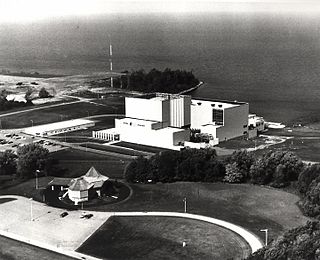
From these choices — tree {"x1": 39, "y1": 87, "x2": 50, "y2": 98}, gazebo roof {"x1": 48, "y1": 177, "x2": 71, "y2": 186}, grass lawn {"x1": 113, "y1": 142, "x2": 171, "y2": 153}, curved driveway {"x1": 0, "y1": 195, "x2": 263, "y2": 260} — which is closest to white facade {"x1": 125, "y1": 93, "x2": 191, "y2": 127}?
grass lawn {"x1": 113, "y1": 142, "x2": 171, "y2": 153}

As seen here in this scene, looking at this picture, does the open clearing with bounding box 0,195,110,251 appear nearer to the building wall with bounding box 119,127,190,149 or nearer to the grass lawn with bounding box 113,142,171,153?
the grass lawn with bounding box 113,142,171,153

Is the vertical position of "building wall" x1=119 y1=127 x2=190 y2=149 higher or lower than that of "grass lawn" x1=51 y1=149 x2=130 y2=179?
higher

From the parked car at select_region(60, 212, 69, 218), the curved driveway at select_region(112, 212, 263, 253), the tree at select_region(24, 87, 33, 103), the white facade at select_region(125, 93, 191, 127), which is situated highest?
the white facade at select_region(125, 93, 191, 127)

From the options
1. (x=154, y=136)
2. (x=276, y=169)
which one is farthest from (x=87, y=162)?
(x=276, y=169)

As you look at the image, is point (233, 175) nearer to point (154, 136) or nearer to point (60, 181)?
point (60, 181)

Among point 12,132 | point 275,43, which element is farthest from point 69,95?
point 275,43

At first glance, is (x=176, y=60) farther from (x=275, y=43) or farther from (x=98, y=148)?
(x=98, y=148)
